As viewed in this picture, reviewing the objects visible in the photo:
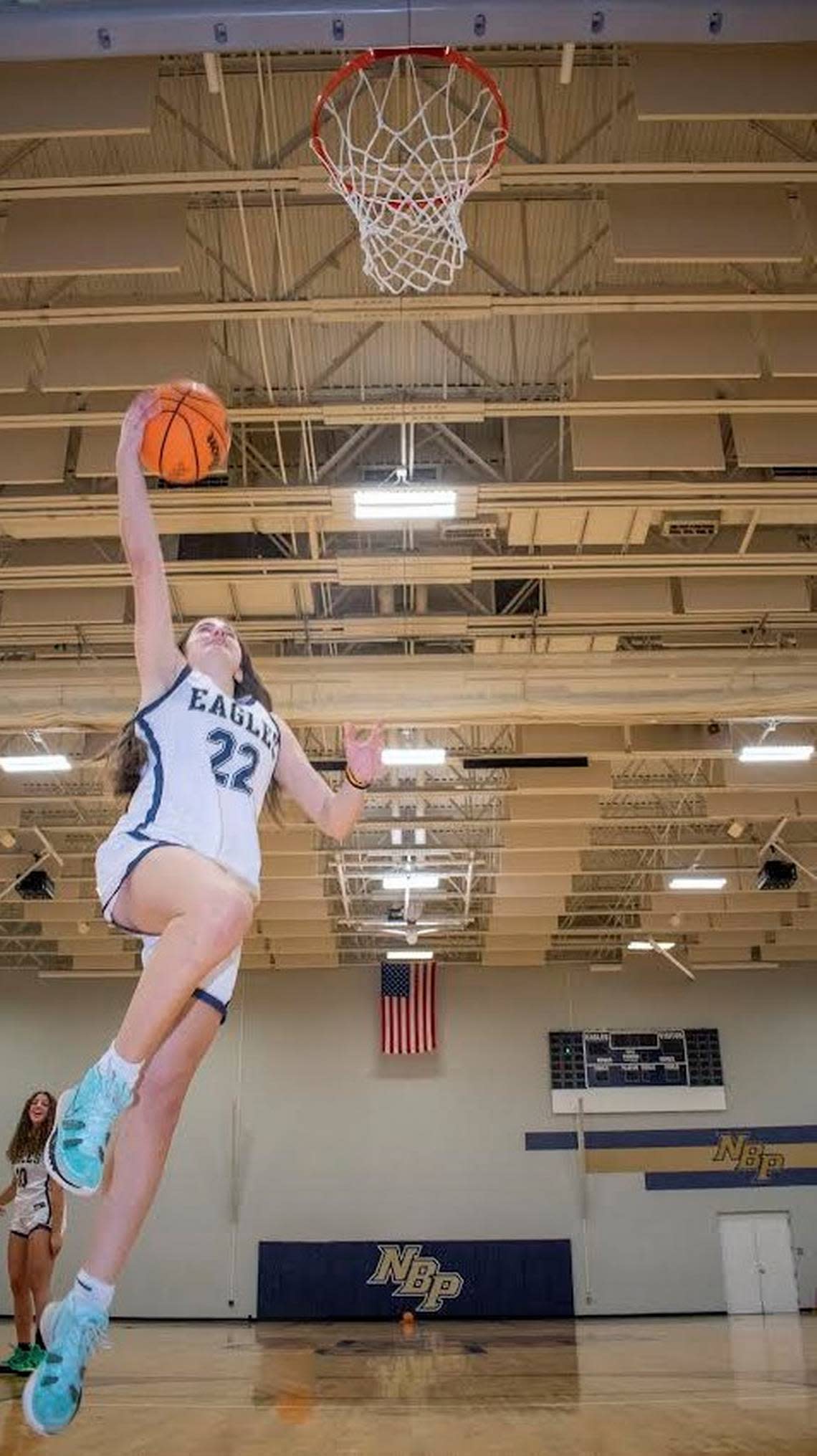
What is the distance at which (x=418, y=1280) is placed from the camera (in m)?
18.8

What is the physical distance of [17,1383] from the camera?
6156 millimetres

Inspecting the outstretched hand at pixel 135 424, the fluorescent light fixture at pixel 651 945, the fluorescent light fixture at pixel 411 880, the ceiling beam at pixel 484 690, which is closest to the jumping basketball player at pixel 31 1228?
the ceiling beam at pixel 484 690

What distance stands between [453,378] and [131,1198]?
8.82 m

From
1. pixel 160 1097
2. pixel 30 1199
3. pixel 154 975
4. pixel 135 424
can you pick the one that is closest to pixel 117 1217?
pixel 160 1097

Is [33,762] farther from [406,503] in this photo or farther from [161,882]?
[161,882]

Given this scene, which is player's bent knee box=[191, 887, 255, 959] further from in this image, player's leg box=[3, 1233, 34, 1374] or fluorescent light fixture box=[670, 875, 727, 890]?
fluorescent light fixture box=[670, 875, 727, 890]

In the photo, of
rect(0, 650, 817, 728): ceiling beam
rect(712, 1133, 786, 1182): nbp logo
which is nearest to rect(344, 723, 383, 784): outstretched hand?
rect(0, 650, 817, 728): ceiling beam


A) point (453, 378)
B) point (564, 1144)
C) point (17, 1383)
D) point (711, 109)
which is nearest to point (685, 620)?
point (453, 378)

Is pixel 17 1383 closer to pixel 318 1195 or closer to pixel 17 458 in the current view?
pixel 17 458

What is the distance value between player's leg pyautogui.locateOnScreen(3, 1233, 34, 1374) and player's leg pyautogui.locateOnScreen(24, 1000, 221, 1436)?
189 inches

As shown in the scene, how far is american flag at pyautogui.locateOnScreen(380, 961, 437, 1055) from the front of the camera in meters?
19.8

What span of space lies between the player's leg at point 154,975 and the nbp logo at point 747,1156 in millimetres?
19092

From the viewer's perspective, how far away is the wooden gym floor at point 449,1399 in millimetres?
4086

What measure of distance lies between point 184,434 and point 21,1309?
553 centimetres
